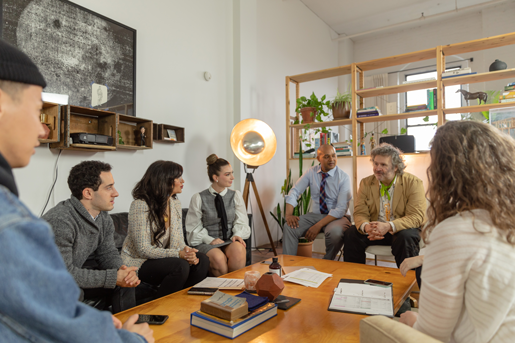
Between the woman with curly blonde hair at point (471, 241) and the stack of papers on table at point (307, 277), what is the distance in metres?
0.86

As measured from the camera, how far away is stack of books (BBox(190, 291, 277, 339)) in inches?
46.4

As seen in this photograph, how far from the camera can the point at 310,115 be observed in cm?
426

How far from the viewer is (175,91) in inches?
141

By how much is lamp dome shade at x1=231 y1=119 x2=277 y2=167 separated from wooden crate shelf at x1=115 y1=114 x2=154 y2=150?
0.97 m

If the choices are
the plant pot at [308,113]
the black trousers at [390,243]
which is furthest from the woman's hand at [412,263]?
the plant pot at [308,113]

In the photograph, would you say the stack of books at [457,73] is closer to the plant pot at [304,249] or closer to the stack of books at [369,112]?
the stack of books at [369,112]

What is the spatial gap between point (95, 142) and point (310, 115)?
2.56 meters

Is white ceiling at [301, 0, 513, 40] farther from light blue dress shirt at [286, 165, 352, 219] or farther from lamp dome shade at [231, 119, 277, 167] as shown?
light blue dress shirt at [286, 165, 352, 219]

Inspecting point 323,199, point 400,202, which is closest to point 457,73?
point 400,202

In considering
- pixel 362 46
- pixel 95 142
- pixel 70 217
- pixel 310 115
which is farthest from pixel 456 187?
pixel 362 46

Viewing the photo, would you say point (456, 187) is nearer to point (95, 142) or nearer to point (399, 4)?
point (95, 142)

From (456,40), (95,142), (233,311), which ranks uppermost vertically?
(456,40)

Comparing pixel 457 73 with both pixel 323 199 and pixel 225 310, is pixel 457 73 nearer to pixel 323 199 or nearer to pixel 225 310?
pixel 323 199

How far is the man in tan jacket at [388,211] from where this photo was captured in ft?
8.87
